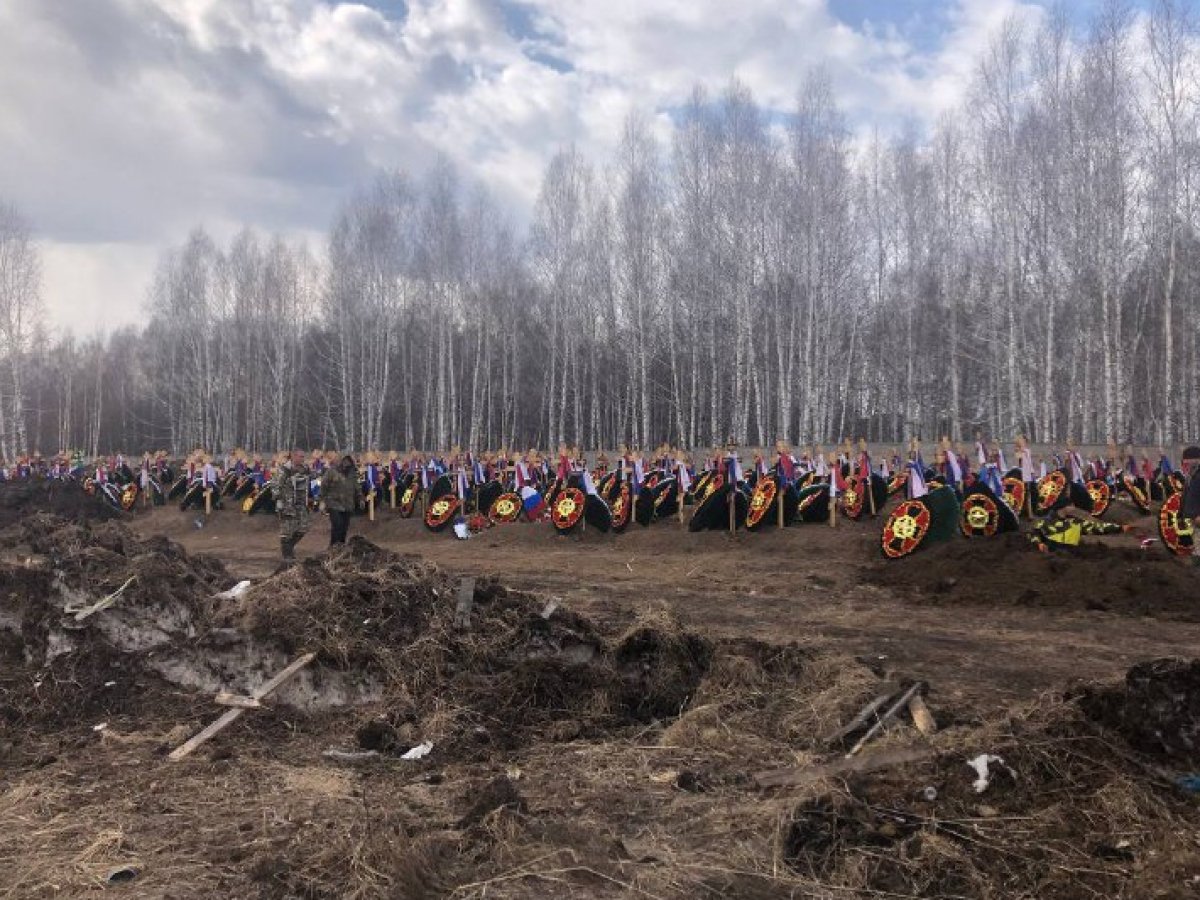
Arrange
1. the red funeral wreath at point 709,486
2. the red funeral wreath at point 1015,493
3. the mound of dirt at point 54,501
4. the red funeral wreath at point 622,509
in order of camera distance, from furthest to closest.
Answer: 1. the mound of dirt at point 54,501
2. the red funeral wreath at point 709,486
3. the red funeral wreath at point 622,509
4. the red funeral wreath at point 1015,493

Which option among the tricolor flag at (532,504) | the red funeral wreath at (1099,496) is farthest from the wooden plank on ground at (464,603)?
the red funeral wreath at (1099,496)

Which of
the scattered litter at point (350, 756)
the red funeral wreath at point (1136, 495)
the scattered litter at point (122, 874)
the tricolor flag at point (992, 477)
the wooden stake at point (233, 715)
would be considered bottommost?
the scattered litter at point (350, 756)

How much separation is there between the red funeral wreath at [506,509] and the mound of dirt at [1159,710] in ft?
51.9

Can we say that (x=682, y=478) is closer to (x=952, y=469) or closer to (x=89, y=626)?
(x=952, y=469)

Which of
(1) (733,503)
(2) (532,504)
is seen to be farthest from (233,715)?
(2) (532,504)

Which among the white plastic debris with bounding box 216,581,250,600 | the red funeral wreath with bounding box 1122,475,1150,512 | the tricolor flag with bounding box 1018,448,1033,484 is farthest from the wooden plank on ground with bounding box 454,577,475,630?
the red funeral wreath with bounding box 1122,475,1150,512

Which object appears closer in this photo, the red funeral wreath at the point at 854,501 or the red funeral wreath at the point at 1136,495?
the red funeral wreath at the point at 854,501

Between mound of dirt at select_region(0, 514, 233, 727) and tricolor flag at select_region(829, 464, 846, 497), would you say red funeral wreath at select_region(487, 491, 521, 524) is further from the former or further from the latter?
mound of dirt at select_region(0, 514, 233, 727)

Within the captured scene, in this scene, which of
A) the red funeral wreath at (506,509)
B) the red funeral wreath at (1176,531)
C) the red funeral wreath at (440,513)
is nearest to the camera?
the red funeral wreath at (1176,531)

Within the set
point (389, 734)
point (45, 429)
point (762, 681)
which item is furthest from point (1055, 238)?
point (45, 429)

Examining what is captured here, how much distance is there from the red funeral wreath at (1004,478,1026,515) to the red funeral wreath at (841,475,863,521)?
287 cm

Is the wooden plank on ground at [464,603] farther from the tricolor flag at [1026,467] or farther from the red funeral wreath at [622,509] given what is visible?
the tricolor flag at [1026,467]

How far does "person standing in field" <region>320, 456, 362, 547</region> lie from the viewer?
13.8 meters

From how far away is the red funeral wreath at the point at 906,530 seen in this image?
1212 cm
